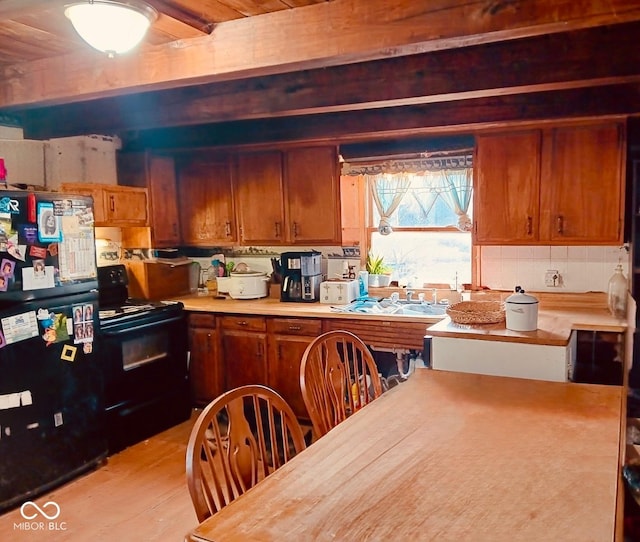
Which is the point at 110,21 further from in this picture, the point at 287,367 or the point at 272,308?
the point at 287,367

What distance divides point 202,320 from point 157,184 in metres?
1.14

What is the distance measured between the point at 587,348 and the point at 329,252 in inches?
77.7

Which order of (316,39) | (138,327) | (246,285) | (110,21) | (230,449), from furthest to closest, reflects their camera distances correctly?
1. (246,285)
2. (138,327)
3. (316,39)
4. (110,21)
5. (230,449)

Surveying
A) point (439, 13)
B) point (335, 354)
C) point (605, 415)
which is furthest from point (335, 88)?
point (605, 415)

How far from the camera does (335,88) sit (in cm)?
294

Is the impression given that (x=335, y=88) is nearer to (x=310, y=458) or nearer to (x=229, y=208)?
(x=229, y=208)

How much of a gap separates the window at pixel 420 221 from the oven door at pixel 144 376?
5.44 ft

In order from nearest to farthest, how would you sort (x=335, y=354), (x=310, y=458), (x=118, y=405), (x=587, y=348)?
(x=310, y=458), (x=335, y=354), (x=587, y=348), (x=118, y=405)

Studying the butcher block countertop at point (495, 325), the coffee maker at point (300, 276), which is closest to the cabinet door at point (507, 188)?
the butcher block countertop at point (495, 325)

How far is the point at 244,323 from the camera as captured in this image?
403 centimetres

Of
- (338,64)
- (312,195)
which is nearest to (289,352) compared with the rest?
(312,195)

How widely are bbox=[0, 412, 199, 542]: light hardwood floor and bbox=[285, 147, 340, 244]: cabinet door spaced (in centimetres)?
175

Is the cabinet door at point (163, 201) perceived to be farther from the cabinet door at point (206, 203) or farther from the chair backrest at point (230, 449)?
the chair backrest at point (230, 449)

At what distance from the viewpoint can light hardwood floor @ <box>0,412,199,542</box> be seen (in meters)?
2.65
